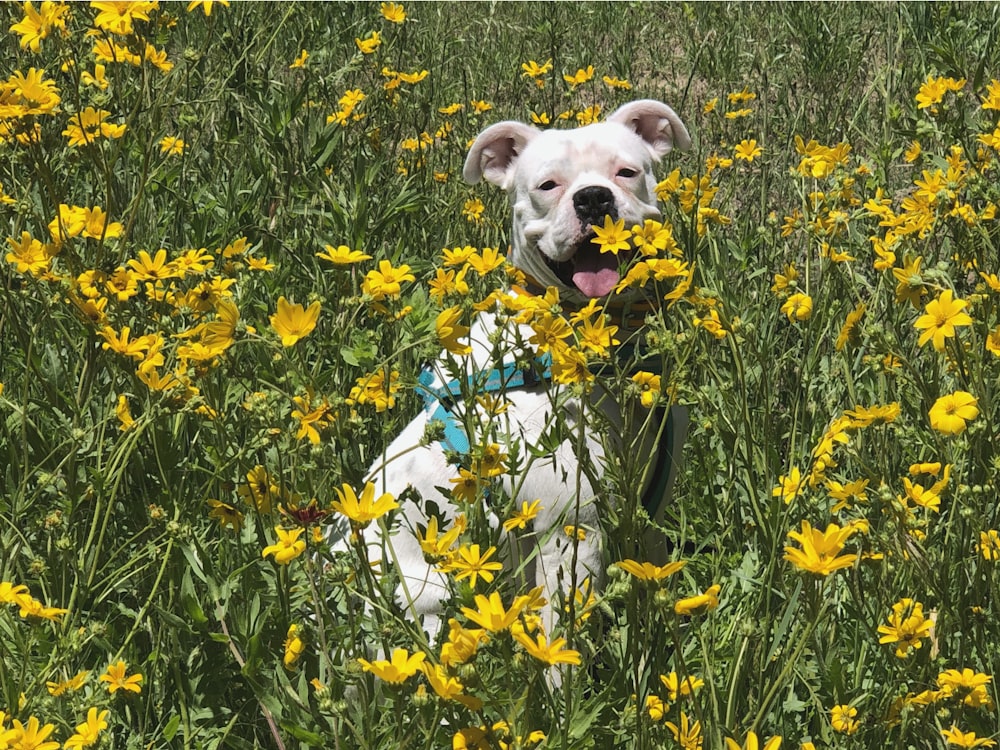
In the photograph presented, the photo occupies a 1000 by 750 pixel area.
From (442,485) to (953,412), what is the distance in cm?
134

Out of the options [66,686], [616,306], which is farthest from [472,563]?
[616,306]

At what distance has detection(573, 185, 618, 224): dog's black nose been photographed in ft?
10.6

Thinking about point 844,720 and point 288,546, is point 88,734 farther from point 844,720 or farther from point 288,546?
point 844,720

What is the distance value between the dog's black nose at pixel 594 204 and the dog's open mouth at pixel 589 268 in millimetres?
51

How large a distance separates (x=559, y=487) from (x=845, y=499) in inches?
42.0

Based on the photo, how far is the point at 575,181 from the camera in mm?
3385

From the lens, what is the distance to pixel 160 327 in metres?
2.37

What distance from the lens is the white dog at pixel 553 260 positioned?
2877 mm

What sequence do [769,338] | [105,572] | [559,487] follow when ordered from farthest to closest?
[769,338] → [559,487] → [105,572]

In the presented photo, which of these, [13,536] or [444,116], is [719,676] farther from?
[444,116]

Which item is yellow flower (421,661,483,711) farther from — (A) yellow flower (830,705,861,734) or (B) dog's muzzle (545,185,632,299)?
(B) dog's muzzle (545,185,632,299)

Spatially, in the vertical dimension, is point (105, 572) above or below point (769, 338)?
below

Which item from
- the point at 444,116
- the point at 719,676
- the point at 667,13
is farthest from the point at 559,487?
the point at 667,13

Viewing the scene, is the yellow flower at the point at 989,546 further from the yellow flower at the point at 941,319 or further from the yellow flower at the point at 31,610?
the yellow flower at the point at 31,610
